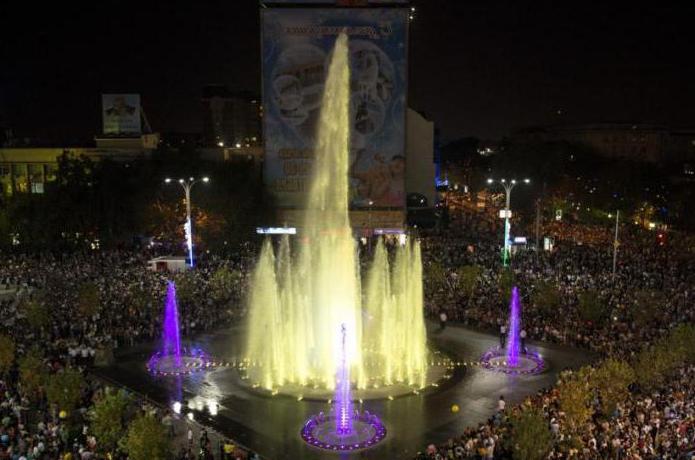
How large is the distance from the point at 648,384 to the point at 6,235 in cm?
4847

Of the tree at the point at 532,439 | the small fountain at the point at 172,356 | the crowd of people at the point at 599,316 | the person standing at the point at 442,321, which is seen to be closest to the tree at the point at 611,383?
the crowd of people at the point at 599,316

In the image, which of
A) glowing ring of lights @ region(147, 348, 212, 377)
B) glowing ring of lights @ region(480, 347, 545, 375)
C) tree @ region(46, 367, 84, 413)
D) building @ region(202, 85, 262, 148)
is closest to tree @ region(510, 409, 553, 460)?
glowing ring of lights @ region(480, 347, 545, 375)

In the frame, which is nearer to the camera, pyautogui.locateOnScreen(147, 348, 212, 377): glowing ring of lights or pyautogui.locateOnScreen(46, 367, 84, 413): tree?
pyautogui.locateOnScreen(46, 367, 84, 413): tree

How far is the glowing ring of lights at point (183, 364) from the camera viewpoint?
24.1m

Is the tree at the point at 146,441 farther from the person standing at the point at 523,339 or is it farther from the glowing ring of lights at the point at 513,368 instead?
the person standing at the point at 523,339

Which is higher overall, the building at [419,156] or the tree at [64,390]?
the building at [419,156]

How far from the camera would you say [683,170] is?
102688 millimetres

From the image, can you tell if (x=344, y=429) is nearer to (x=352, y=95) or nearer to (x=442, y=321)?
(x=442, y=321)

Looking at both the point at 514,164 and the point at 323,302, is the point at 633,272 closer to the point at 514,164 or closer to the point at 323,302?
the point at 323,302

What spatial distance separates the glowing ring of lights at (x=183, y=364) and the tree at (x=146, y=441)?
28.9 feet

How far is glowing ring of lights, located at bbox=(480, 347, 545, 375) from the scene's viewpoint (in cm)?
2425

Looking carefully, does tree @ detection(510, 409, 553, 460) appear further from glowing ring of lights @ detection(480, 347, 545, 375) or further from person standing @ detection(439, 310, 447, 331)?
person standing @ detection(439, 310, 447, 331)

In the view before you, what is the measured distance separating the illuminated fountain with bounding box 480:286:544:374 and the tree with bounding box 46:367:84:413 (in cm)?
1490

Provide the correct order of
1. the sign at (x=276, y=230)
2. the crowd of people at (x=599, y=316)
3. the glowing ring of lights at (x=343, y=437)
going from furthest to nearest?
the sign at (x=276, y=230) → the glowing ring of lights at (x=343, y=437) → the crowd of people at (x=599, y=316)
